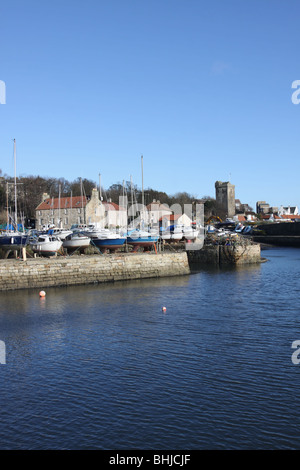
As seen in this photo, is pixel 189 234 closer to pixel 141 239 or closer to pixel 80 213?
pixel 141 239

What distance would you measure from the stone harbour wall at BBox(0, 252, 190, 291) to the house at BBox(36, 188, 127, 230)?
29.7m

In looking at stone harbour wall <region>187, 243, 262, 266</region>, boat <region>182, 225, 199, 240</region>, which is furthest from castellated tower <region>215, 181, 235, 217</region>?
stone harbour wall <region>187, 243, 262, 266</region>

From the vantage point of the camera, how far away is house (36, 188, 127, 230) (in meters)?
62.7

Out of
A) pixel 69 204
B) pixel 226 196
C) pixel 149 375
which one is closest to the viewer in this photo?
pixel 149 375

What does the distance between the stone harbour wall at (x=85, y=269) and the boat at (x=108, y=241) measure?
4.55 metres

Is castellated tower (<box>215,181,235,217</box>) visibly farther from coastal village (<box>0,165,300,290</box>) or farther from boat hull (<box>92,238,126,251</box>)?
boat hull (<box>92,238,126,251</box>)

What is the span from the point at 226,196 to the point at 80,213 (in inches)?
3411

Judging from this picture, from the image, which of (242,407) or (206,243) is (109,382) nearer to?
(242,407)

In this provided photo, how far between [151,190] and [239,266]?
67322mm

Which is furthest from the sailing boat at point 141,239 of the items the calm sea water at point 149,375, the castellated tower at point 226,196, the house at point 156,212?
the castellated tower at point 226,196

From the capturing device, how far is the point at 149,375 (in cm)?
1269

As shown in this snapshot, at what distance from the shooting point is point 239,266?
43.3 metres

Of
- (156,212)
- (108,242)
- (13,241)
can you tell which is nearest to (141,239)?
(108,242)
